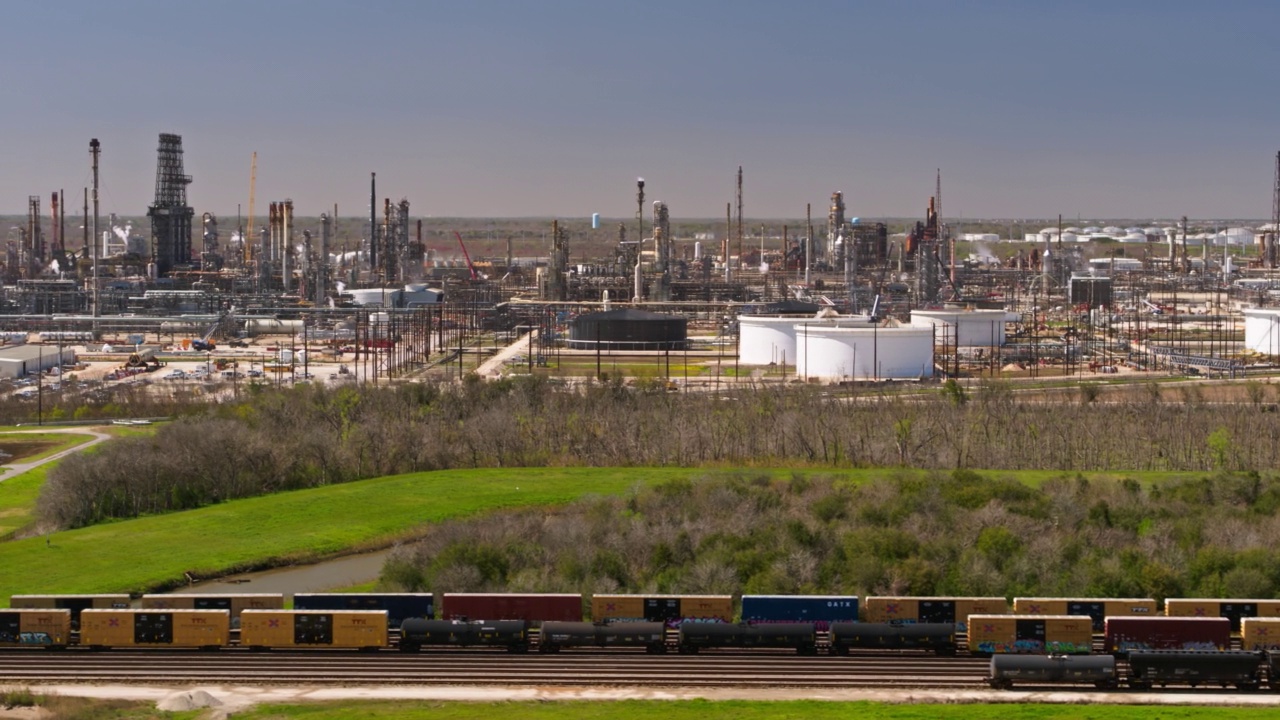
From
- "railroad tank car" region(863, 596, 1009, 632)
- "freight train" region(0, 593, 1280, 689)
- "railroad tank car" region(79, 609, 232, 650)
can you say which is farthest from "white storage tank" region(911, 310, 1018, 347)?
"railroad tank car" region(79, 609, 232, 650)

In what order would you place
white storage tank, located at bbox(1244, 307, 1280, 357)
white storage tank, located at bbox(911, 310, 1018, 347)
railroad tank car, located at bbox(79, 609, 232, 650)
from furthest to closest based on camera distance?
white storage tank, located at bbox(911, 310, 1018, 347), white storage tank, located at bbox(1244, 307, 1280, 357), railroad tank car, located at bbox(79, 609, 232, 650)

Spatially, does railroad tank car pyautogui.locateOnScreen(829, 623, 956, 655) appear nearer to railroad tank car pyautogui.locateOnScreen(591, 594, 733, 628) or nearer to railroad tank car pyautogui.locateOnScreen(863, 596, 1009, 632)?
railroad tank car pyautogui.locateOnScreen(863, 596, 1009, 632)

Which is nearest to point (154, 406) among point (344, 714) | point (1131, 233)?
point (344, 714)

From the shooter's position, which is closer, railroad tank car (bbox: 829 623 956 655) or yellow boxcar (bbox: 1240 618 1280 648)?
yellow boxcar (bbox: 1240 618 1280 648)

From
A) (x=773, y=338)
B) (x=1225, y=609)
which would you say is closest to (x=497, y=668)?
(x=1225, y=609)

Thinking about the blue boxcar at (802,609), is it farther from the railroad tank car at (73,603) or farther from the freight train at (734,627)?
the railroad tank car at (73,603)

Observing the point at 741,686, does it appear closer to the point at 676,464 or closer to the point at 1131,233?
the point at 676,464
